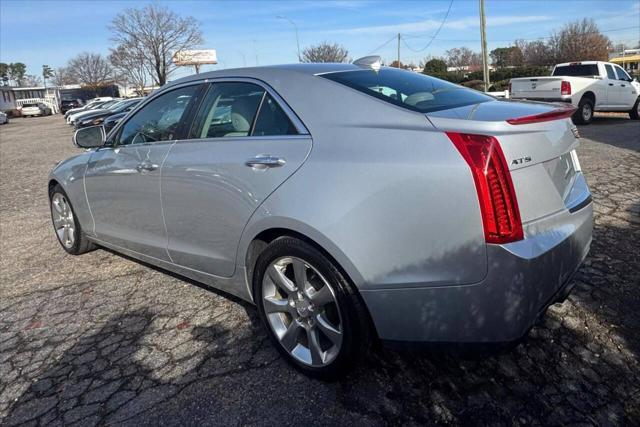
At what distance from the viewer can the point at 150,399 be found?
8.32ft

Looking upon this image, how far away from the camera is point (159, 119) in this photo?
3555mm

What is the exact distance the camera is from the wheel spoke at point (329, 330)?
2402 millimetres

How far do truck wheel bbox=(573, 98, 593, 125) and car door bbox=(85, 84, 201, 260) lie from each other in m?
13.4

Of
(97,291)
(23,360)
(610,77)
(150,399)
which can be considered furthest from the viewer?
(610,77)

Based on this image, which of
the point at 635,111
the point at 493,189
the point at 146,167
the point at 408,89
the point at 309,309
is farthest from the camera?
the point at 635,111

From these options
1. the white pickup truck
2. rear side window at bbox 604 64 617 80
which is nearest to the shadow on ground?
the white pickup truck

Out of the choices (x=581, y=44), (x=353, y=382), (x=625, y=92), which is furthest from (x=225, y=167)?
(x=581, y=44)

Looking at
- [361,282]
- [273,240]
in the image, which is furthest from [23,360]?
[361,282]

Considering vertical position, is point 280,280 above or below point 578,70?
below

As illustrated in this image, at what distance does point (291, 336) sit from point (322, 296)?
38 centimetres

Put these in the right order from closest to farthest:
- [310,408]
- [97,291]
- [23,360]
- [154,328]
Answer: [310,408] → [23,360] → [154,328] → [97,291]

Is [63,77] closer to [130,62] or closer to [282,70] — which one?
[130,62]

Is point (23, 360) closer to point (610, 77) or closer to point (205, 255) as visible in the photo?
point (205, 255)

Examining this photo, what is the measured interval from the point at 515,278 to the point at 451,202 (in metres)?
0.41
